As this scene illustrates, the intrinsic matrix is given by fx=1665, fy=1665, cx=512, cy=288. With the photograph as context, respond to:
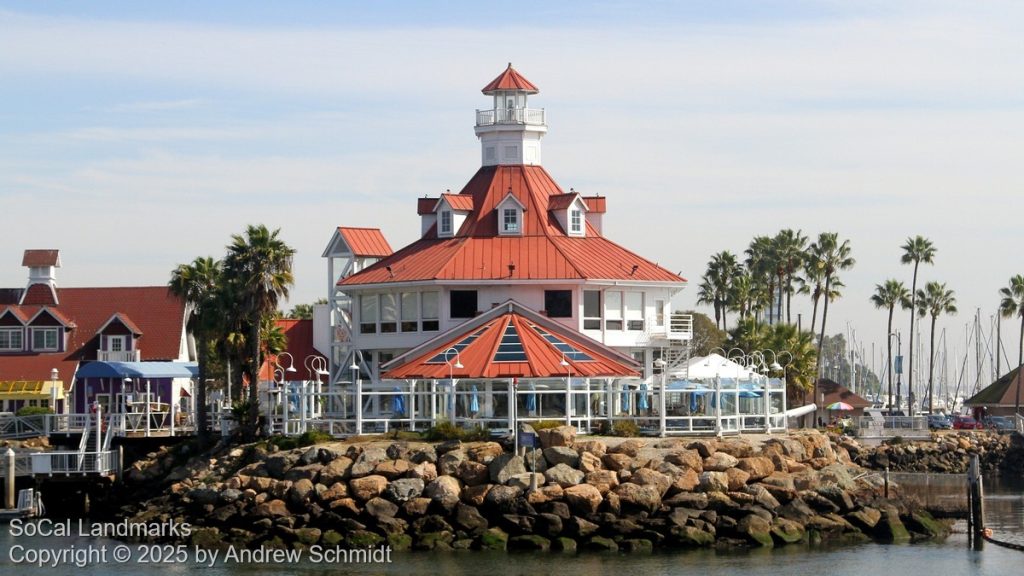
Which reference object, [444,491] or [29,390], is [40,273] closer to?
[29,390]

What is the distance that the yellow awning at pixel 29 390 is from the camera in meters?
72.6

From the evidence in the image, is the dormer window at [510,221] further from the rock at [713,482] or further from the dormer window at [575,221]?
the rock at [713,482]

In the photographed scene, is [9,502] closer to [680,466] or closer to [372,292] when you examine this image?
[372,292]

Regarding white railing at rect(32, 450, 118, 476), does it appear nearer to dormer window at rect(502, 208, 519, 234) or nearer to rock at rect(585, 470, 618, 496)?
dormer window at rect(502, 208, 519, 234)

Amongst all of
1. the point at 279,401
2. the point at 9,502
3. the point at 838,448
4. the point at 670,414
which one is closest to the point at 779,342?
the point at 838,448

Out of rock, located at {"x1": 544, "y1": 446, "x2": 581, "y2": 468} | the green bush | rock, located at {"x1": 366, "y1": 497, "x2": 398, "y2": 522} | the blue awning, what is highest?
the blue awning

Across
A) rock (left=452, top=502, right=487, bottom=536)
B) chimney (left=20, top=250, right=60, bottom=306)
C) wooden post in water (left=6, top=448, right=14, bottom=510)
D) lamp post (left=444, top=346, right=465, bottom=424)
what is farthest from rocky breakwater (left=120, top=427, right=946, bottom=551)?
chimney (left=20, top=250, right=60, bottom=306)

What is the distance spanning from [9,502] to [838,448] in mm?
28434

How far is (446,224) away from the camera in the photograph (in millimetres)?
63625

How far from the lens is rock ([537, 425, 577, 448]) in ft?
158

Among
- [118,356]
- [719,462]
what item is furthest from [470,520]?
→ [118,356]

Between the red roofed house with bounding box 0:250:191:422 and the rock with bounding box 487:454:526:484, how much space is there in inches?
1054

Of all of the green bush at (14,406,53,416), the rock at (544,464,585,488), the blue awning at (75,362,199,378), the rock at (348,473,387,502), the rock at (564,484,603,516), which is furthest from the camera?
the green bush at (14,406,53,416)

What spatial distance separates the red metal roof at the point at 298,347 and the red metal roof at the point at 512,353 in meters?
18.6
